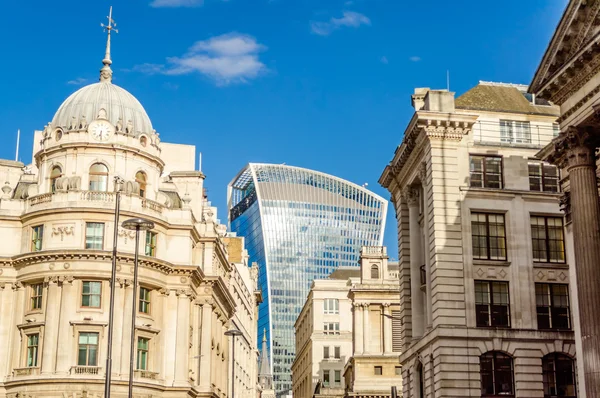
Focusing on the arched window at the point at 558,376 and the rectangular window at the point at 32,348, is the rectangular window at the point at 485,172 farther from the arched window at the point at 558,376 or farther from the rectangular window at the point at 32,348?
the rectangular window at the point at 32,348

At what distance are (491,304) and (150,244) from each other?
27998mm

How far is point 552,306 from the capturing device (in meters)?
55.8

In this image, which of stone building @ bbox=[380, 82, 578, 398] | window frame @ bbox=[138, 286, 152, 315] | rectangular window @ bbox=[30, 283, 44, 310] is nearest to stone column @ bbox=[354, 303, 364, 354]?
window frame @ bbox=[138, 286, 152, 315]

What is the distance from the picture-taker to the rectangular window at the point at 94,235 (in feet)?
228

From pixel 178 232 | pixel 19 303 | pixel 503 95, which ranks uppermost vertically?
pixel 503 95

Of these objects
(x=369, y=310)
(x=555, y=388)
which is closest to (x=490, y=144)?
(x=555, y=388)

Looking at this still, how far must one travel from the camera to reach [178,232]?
243 feet

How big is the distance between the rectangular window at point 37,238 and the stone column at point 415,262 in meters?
27.0

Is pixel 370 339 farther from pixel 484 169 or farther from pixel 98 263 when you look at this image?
pixel 484 169

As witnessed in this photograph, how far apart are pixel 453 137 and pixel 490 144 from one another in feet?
9.40

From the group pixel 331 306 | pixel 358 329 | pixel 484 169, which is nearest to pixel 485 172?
pixel 484 169

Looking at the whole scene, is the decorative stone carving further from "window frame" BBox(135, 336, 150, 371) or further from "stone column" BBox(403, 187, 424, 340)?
"stone column" BBox(403, 187, 424, 340)

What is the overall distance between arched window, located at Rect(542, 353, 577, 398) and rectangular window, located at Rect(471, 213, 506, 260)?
6.42 m

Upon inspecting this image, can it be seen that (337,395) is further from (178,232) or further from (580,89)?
(580,89)
